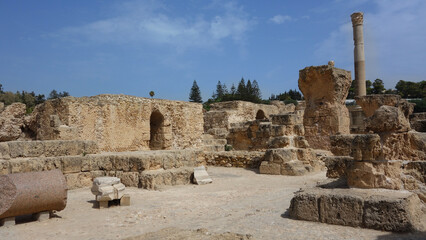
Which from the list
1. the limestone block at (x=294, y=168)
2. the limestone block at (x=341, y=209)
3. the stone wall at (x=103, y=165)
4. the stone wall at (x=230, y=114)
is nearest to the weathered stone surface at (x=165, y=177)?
the stone wall at (x=103, y=165)

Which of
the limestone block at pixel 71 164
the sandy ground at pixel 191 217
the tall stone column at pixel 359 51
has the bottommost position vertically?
the sandy ground at pixel 191 217

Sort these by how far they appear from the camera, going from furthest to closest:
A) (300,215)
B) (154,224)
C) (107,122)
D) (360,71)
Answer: (360,71)
(107,122)
(154,224)
(300,215)

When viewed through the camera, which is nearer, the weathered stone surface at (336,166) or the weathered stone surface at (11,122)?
the weathered stone surface at (336,166)

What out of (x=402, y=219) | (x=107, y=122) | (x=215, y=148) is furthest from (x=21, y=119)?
(x=402, y=219)

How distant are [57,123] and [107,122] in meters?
3.35

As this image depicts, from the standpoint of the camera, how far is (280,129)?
10148 millimetres

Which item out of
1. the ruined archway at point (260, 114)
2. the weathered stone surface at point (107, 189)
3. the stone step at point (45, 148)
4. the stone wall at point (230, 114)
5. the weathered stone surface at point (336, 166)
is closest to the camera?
the weathered stone surface at point (107, 189)

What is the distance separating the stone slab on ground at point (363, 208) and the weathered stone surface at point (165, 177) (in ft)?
12.0

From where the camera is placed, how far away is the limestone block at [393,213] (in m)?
3.40

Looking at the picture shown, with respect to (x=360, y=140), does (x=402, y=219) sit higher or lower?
lower

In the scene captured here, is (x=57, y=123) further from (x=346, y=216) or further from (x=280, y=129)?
(x=346, y=216)

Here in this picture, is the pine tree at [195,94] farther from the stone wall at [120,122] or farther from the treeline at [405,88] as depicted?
the stone wall at [120,122]

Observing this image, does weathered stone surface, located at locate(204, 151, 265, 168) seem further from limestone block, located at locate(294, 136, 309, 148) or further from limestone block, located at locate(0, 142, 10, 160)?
limestone block, located at locate(0, 142, 10, 160)

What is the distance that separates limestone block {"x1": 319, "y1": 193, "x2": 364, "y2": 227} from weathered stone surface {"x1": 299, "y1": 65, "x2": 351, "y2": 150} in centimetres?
829
